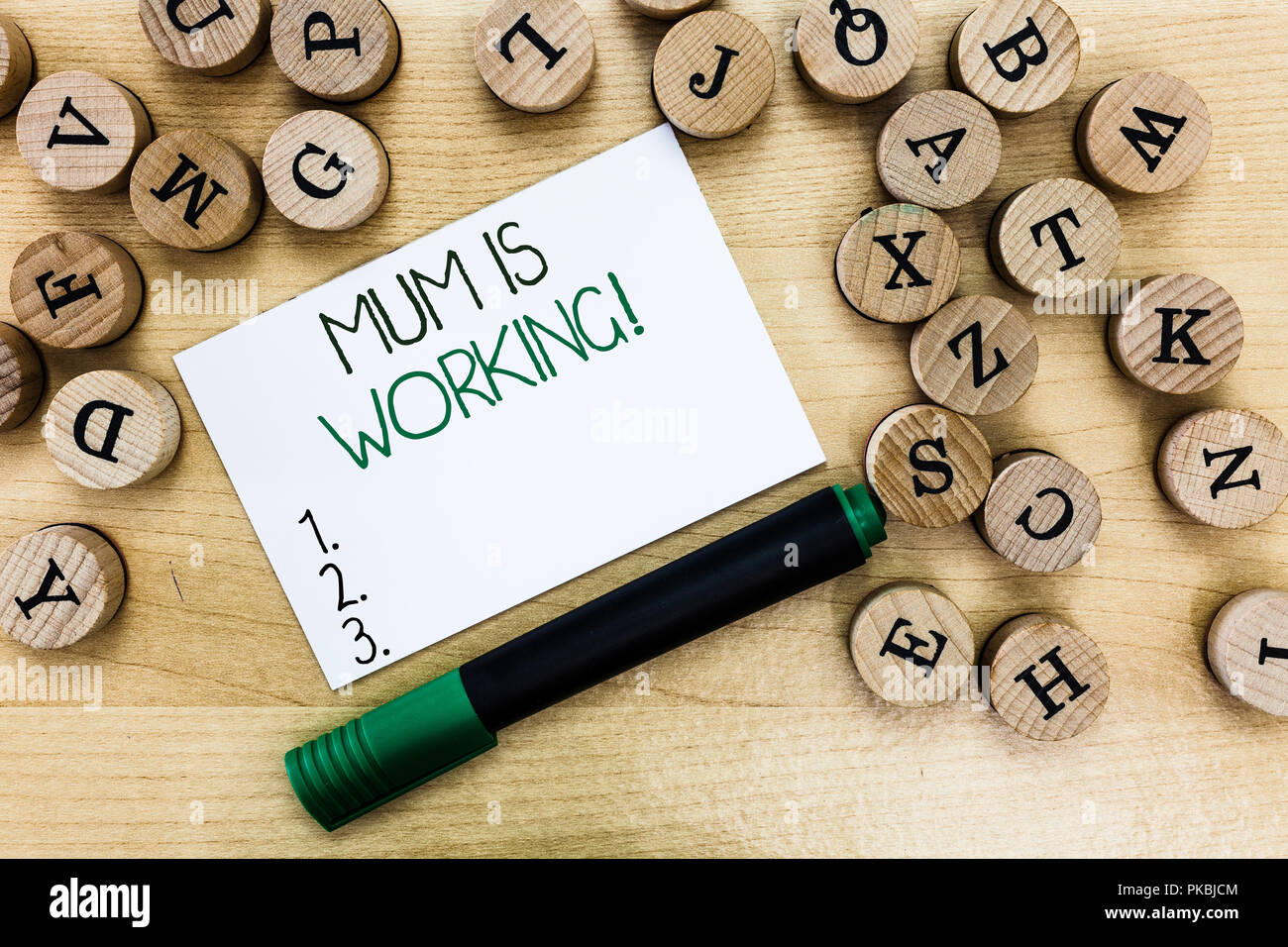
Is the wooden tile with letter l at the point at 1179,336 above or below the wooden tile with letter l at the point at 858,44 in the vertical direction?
below

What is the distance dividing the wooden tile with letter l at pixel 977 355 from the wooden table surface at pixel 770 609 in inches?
1.4

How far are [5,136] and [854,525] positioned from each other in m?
0.71

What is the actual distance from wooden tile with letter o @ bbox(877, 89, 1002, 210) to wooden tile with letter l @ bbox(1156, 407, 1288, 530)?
0.78ft

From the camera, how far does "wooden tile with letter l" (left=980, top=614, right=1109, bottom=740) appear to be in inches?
20.9

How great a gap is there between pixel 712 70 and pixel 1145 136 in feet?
1.04

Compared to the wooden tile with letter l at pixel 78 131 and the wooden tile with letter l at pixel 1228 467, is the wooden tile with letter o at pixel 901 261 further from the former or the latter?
the wooden tile with letter l at pixel 78 131

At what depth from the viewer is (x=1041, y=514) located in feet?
1.71

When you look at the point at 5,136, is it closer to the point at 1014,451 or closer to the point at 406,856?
the point at 406,856

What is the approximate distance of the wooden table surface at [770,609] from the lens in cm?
56

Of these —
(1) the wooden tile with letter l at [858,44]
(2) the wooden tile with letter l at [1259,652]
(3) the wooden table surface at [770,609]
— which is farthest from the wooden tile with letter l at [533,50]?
(2) the wooden tile with letter l at [1259,652]

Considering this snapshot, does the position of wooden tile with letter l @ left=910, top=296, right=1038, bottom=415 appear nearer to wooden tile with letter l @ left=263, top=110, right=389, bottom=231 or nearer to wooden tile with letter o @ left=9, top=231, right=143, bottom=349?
wooden tile with letter l @ left=263, top=110, right=389, bottom=231

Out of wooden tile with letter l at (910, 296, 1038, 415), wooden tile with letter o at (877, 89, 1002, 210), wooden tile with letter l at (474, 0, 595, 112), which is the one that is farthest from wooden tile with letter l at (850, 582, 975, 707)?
wooden tile with letter l at (474, 0, 595, 112)

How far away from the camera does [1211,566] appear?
562 millimetres
